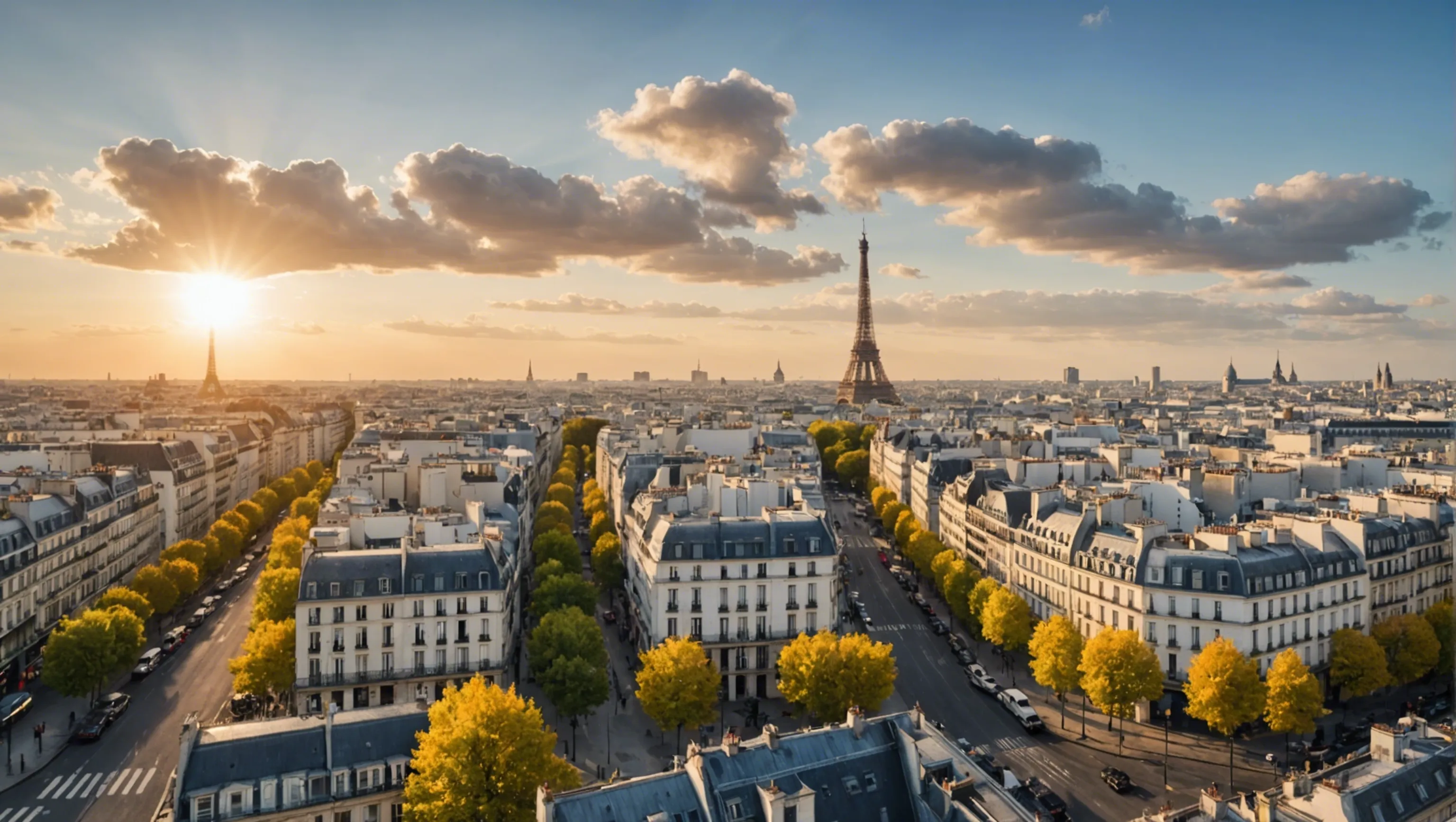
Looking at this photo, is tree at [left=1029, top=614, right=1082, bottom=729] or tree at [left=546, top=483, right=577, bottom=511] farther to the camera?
tree at [left=546, top=483, right=577, bottom=511]

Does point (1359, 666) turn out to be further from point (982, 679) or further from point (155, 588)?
point (155, 588)

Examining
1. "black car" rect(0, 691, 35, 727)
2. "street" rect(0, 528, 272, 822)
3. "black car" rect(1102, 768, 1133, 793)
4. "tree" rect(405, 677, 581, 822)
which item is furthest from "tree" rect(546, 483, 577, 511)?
"black car" rect(1102, 768, 1133, 793)

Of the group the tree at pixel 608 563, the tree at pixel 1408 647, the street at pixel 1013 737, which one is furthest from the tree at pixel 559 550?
the tree at pixel 1408 647

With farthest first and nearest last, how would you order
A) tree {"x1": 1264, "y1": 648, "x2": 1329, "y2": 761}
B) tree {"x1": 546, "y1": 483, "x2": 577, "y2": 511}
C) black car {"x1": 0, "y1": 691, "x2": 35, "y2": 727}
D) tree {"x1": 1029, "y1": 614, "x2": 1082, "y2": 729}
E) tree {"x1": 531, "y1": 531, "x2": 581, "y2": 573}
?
1. tree {"x1": 546, "y1": 483, "x2": 577, "y2": 511}
2. tree {"x1": 531, "y1": 531, "x2": 581, "y2": 573}
3. tree {"x1": 1029, "y1": 614, "x2": 1082, "y2": 729}
4. black car {"x1": 0, "y1": 691, "x2": 35, "y2": 727}
5. tree {"x1": 1264, "y1": 648, "x2": 1329, "y2": 761}

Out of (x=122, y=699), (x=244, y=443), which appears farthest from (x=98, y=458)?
(x=122, y=699)

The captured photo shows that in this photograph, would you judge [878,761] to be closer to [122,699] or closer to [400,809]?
[400,809]

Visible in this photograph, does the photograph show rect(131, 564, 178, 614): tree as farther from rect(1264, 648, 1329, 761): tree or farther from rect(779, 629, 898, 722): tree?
rect(1264, 648, 1329, 761): tree
